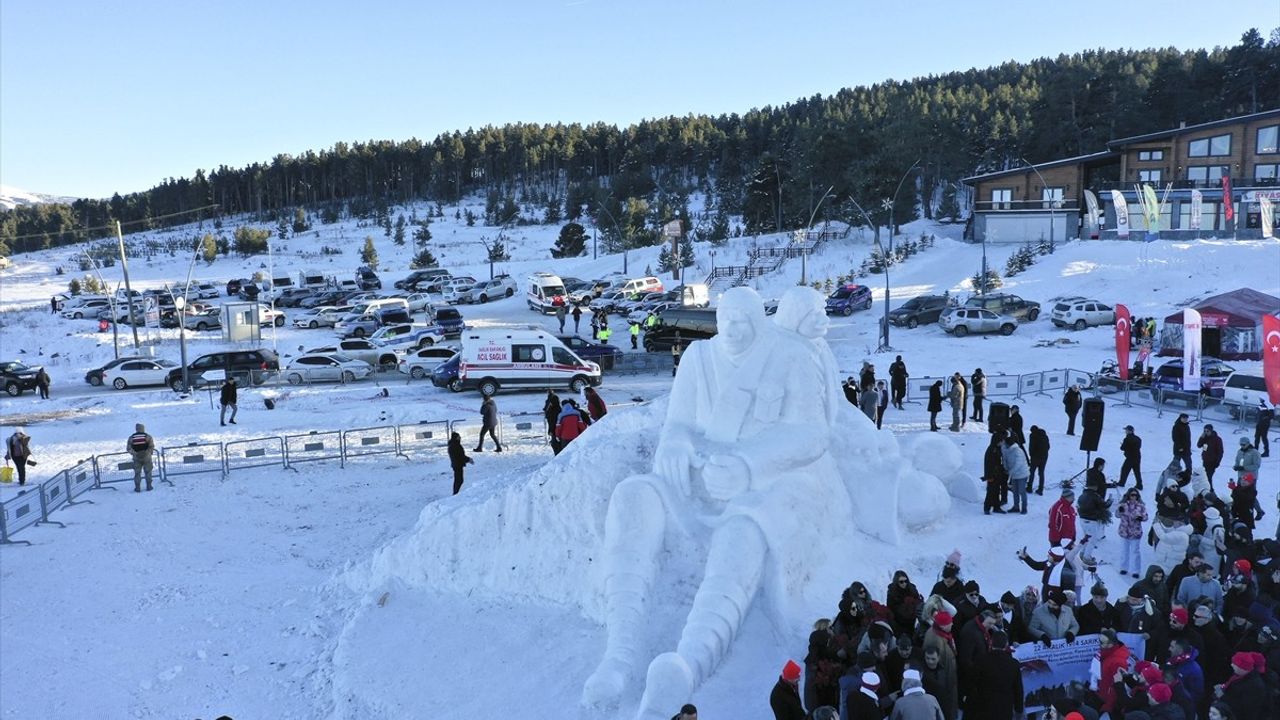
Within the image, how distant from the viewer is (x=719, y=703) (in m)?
8.19

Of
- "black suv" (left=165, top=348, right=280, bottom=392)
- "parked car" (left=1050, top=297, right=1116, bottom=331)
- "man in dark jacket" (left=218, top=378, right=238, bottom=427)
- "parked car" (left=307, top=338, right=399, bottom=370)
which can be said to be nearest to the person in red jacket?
"man in dark jacket" (left=218, top=378, right=238, bottom=427)

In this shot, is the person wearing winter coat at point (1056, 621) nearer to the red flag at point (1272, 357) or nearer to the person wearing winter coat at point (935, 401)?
the person wearing winter coat at point (935, 401)

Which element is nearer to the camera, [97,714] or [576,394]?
[97,714]

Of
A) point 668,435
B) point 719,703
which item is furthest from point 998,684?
point 668,435

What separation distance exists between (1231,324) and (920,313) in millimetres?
11954

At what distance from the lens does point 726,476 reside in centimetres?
938

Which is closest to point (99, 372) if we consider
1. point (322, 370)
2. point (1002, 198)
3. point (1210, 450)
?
point (322, 370)

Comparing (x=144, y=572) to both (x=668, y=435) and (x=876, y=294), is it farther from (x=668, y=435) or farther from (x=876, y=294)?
(x=876, y=294)

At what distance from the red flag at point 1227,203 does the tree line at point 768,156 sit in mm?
17437

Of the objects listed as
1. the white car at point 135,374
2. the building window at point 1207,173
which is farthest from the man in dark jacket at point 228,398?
the building window at point 1207,173

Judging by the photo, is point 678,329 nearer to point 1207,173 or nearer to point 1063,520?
point 1063,520

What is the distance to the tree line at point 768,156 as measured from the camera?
215ft

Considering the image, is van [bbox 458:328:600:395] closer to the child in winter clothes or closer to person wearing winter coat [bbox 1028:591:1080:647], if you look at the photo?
the child in winter clothes

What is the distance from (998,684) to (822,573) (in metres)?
2.99
